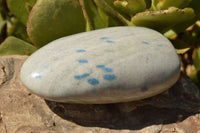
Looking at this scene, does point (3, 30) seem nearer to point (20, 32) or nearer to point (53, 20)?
point (20, 32)

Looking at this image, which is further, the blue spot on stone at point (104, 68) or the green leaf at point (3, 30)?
the green leaf at point (3, 30)

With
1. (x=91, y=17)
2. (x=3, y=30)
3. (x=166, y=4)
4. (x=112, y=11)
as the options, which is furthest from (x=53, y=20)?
(x=3, y=30)

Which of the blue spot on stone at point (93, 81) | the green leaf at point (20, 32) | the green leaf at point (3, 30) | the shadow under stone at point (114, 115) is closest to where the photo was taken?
the blue spot on stone at point (93, 81)

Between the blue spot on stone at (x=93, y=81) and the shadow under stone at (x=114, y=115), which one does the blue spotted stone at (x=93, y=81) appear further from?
the shadow under stone at (x=114, y=115)

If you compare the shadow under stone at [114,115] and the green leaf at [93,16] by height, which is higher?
the green leaf at [93,16]

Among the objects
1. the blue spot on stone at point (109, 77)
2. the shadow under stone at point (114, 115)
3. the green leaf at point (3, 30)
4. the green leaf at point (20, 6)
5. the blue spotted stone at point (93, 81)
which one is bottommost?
the green leaf at point (3, 30)

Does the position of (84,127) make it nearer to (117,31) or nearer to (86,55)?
(86,55)

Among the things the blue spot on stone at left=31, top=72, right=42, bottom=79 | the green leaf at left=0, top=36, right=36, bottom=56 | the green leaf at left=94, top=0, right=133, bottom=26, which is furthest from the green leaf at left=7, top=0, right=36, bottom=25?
the blue spot on stone at left=31, top=72, right=42, bottom=79

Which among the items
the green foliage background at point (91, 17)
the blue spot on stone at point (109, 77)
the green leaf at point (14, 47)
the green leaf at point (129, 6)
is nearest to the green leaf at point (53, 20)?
the green foliage background at point (91, 17)

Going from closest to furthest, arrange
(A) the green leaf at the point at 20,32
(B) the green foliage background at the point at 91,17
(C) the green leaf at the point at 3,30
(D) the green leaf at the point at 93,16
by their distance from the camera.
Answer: (B) the green foliage background at the point at 91,17
(D) the green leaf at the point at 93,16
(A) the green leaf at the point at 20,32
(C) the green leaf at the point at 3,30
